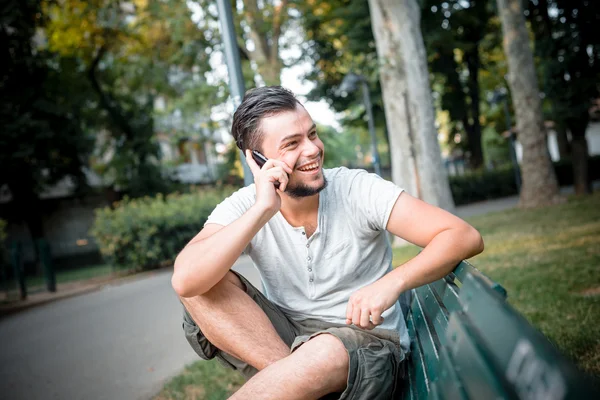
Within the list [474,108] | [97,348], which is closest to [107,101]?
[474,108]

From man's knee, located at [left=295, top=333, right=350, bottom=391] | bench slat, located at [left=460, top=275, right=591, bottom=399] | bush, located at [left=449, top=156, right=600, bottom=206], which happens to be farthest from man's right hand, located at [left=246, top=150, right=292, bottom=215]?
bush, located at [left=449, top=156, right=600, bottom=206]

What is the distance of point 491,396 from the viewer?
0.96 metres

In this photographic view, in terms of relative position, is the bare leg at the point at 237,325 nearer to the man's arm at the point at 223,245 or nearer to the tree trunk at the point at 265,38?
the man's arm at the point at 223,245

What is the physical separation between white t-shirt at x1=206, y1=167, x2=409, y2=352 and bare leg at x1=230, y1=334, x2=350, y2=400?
21.7 inches

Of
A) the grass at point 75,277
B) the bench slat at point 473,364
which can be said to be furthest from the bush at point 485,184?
the bench slat at point 473,364

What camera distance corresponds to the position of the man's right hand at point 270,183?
103 inches

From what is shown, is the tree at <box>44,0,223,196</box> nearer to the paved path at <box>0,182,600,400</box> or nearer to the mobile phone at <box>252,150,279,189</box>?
the paved path at <box>0,182,600,400</box>

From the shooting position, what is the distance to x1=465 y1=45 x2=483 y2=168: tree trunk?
28.4m

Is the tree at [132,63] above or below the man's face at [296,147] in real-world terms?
above

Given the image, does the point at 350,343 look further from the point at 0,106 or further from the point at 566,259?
the point at 0,106

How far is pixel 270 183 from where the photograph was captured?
270 cm

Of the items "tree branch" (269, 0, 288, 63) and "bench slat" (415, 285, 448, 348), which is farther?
"tree branch" (269, 0, 288, 63)

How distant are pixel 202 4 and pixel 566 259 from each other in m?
13.2

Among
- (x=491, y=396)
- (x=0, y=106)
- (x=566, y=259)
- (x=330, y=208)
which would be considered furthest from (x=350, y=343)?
(x=0, y=106)
